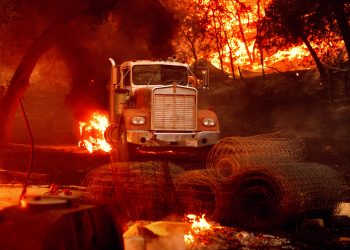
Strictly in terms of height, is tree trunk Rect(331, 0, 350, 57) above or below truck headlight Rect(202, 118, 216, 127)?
above

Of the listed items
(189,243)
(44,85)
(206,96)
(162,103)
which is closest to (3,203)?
(189,243)

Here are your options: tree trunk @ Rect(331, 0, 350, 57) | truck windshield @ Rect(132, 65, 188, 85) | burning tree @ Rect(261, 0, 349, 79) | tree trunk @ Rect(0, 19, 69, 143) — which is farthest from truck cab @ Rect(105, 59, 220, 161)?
tree trunk @ Rect(0, 19, 69, 143)

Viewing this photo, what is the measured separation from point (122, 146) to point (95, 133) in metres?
5.17

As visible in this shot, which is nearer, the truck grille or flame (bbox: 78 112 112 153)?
the truck grille

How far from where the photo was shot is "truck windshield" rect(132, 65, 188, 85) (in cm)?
1403

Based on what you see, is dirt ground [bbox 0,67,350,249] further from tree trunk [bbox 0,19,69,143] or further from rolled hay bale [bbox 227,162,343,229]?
tree trunk [bbox 0,19,69,143]

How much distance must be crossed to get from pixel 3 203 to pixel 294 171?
13.7 feet

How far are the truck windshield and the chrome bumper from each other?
1.72m

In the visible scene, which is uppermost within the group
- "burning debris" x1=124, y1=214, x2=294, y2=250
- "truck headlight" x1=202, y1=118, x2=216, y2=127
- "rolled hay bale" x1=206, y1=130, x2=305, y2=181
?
"truck headlight" x1=202, y1=118, x2=216, y2=127

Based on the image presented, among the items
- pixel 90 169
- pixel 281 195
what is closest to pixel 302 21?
pixel 90 169

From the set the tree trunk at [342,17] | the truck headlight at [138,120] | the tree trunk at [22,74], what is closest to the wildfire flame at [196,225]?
the truck headlight at [138,120]

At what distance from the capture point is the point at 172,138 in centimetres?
1300

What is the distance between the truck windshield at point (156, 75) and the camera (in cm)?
1403

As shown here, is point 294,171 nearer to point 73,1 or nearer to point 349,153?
point 349,153
